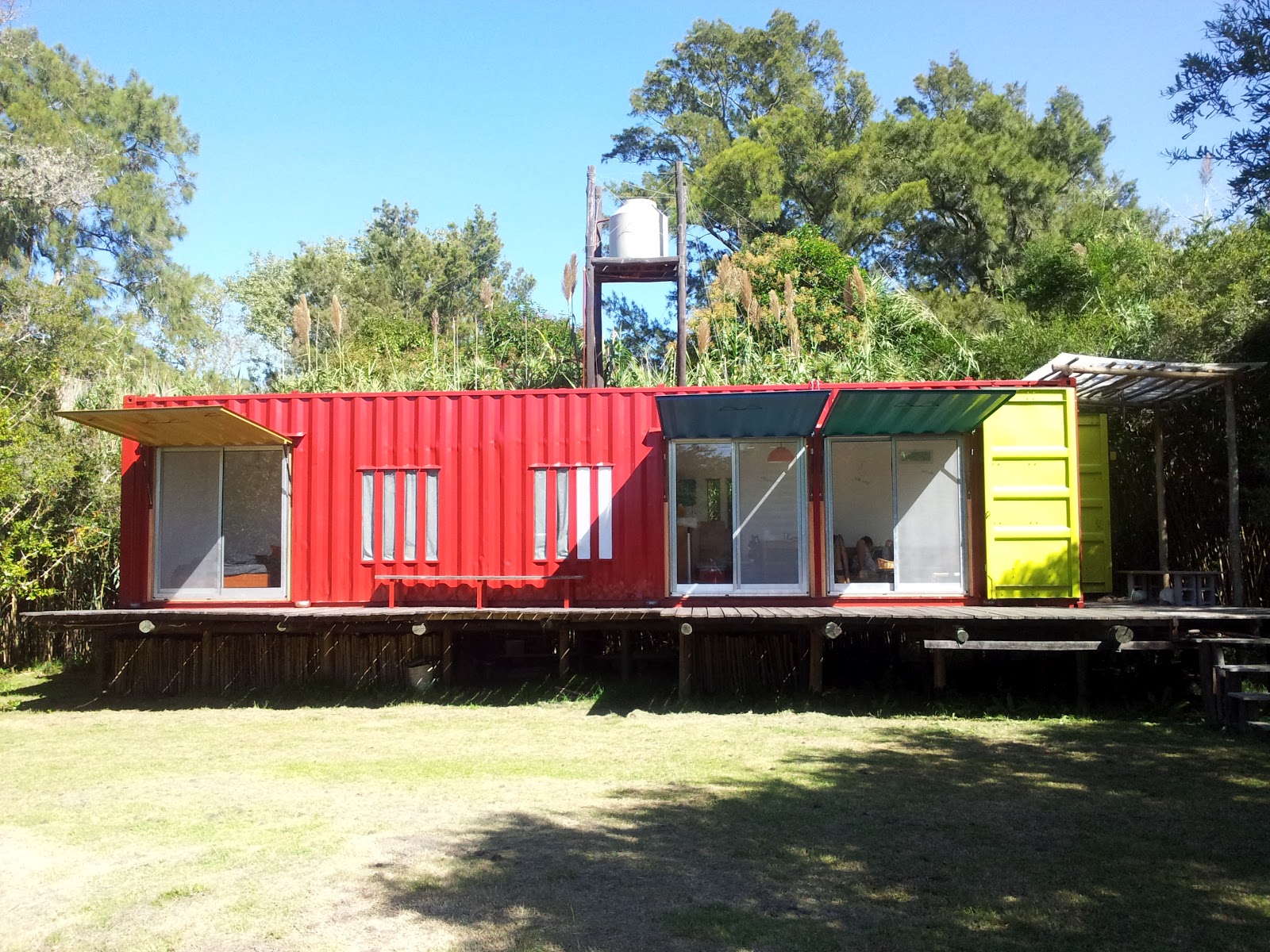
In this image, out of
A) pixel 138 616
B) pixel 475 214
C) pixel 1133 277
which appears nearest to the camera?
pixel 138 616

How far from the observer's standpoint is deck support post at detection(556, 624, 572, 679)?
10461mm

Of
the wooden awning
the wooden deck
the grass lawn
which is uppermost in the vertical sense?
the wooden awning

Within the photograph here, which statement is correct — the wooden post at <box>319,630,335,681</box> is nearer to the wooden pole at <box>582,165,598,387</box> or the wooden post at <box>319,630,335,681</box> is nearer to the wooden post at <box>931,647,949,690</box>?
the wooden pole at <box>582,165,598,387</box>

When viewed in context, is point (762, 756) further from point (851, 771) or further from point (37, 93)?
point (37, 93)

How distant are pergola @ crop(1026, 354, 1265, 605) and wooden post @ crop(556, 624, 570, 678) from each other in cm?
547

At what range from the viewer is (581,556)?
35.0 feet

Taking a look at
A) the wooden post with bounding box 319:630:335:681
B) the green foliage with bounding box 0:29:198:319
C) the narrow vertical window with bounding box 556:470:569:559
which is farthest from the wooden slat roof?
the green foliage with bounding box 0:29:198:319

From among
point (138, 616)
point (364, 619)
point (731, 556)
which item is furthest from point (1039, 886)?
point (138, 616)

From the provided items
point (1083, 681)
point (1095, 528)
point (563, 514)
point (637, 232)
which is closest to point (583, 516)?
point (563, 514)

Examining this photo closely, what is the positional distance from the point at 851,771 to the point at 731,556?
145 inches

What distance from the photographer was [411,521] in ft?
35.7

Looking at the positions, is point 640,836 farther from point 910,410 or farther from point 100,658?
point 100,658

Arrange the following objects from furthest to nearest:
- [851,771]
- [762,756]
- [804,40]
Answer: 1. [804,40]
2. [762,756]
3. [851,771]

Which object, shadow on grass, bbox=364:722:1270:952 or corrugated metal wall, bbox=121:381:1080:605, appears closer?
shadow on grass, bbox=364:722:1270:952
